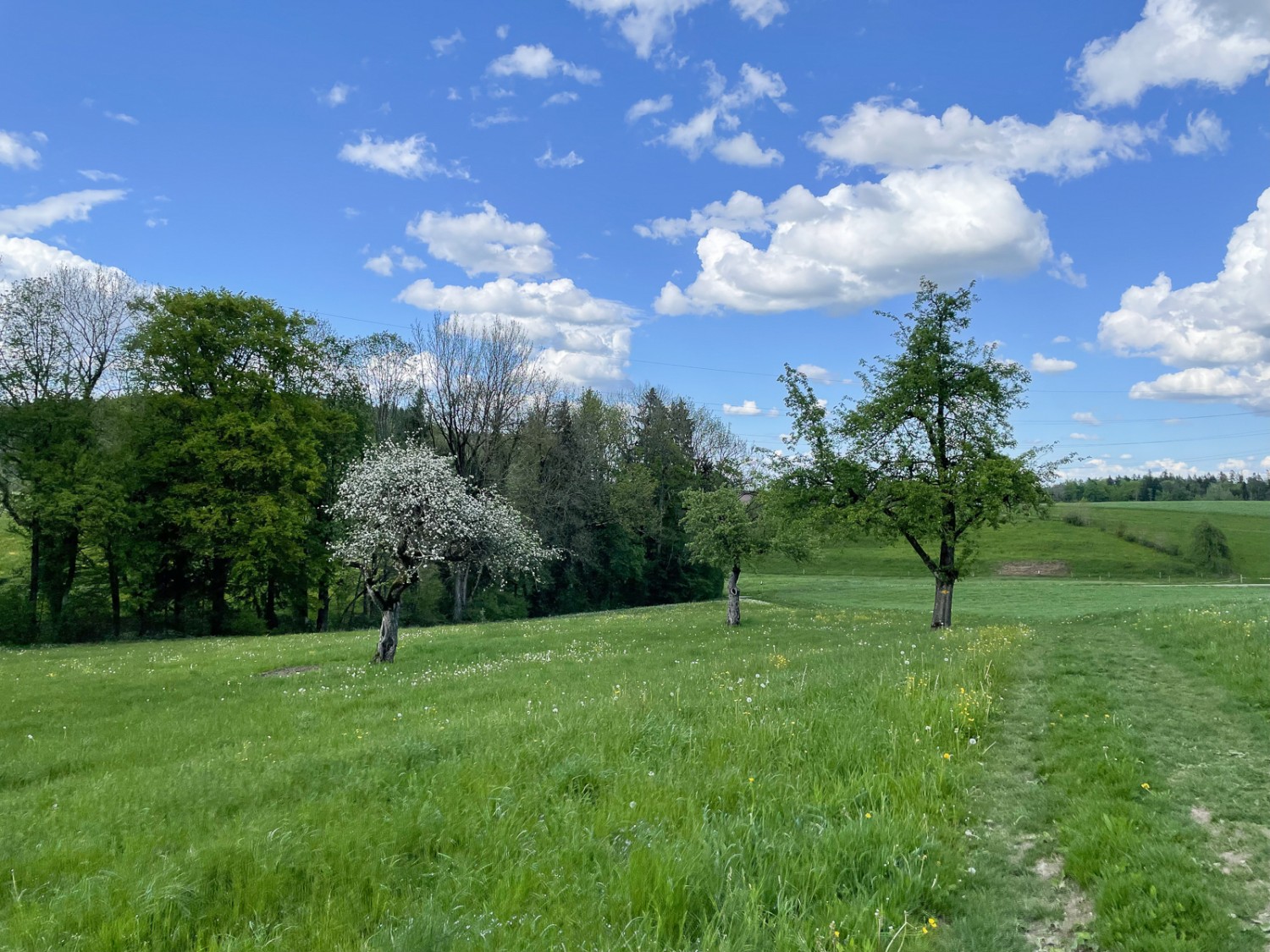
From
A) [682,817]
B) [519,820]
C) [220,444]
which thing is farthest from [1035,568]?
[519,820]

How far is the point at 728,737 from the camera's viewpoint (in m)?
7.99

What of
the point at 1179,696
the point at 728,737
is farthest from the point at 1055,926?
the point at 1179,696

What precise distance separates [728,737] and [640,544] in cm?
5559

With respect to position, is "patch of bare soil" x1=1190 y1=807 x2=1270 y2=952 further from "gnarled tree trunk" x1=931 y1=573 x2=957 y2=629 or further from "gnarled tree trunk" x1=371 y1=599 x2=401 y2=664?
A: "gnarled tree trunk" x1=931 y1=573 x2=957 y2=629

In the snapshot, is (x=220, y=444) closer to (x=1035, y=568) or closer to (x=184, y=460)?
(x=184, y=460)

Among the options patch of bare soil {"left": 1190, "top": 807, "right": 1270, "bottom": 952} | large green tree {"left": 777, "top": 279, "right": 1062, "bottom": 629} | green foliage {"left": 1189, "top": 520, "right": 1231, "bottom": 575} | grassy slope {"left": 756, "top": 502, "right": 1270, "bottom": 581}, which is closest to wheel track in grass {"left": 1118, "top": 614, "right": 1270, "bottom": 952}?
patch of bare soil {"left": 1190, "top": 807, "right": 1270, "bottom": 952}

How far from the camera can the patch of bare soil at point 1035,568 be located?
7906 cm

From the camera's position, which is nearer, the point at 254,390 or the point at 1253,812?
the point at 1253,812

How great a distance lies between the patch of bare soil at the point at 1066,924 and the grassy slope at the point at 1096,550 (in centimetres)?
7078

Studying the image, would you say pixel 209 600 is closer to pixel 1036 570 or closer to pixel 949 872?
pixel 949 872

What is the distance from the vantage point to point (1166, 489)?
14062cm

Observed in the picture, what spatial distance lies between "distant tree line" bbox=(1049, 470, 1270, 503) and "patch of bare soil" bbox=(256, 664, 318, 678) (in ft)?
475

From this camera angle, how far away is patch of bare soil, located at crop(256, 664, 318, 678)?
1947 cm

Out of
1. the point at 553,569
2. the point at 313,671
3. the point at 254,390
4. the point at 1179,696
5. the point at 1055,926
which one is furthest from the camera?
the point at 553,569
